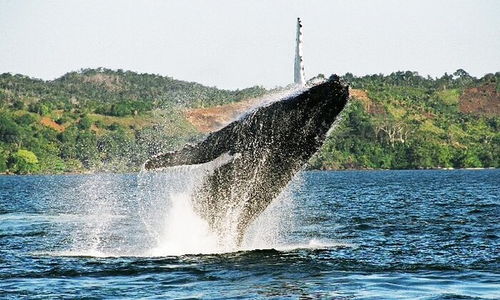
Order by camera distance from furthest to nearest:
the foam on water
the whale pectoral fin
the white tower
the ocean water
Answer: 1. the foam on water
2. the whale pectoral fin
3. the ocean water
4. the white tower

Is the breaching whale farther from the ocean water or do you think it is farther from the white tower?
the white tower

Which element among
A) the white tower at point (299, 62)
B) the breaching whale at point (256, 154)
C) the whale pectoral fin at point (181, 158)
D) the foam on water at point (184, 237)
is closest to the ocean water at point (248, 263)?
the foam on water at point (184, 237)

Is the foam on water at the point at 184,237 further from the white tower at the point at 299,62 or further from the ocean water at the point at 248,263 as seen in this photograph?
the white tower at the point at 299,62

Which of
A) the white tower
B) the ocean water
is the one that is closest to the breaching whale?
the ocean water

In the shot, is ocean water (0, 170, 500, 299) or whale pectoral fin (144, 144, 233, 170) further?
whale pectoral fin (144, 144, 233, 170)

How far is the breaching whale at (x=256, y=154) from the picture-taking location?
19.0m

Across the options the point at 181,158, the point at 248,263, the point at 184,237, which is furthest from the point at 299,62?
the point at 184,237

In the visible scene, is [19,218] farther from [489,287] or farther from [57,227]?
[489,287]

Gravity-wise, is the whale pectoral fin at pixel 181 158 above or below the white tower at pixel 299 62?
below

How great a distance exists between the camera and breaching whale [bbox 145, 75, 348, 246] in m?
19.0

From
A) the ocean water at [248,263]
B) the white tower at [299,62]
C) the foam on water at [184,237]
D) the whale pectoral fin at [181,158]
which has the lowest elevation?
the ocean water at [248,263]

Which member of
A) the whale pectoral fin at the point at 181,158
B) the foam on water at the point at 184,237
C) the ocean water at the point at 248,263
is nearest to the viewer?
the ocean water at the point at 248,263

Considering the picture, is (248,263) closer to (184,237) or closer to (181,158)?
(184,237)

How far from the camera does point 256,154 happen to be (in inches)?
806
